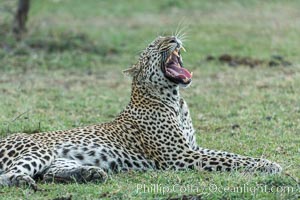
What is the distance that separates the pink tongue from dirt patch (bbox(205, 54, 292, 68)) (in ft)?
25.1

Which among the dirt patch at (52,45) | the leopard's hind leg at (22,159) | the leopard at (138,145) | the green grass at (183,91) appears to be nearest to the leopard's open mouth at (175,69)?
the leopard at (138,145)

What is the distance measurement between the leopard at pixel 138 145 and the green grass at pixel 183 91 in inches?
8.7

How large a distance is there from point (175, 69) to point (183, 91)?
5.19 meters

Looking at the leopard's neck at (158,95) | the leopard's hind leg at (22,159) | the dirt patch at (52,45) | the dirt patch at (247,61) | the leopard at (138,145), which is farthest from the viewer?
the dirt patch at (52,45)

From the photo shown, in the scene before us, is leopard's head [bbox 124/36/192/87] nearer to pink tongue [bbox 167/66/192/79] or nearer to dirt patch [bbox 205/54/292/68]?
pink tongue [bbox 167/66/192/79]

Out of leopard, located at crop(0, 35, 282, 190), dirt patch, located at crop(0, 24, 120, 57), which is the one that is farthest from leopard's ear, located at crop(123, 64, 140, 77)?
dirt patch, located at crop(0, 24, 120, 57)

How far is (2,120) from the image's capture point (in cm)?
1173

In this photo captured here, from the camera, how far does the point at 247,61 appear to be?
686 inches

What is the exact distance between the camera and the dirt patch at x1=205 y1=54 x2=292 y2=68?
56.4 feet

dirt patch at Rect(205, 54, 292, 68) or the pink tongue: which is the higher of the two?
the pink tongue

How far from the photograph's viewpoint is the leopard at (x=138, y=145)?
8312 mm

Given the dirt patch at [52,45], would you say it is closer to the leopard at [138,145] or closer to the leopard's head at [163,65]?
the leopard's head at [163,65]

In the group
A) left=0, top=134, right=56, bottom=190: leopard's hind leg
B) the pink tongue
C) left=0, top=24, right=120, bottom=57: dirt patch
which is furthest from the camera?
left=0, top=24, right=120, bottom=57: dirt patch

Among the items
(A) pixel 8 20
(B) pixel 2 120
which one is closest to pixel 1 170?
(B) pixel 2 120
